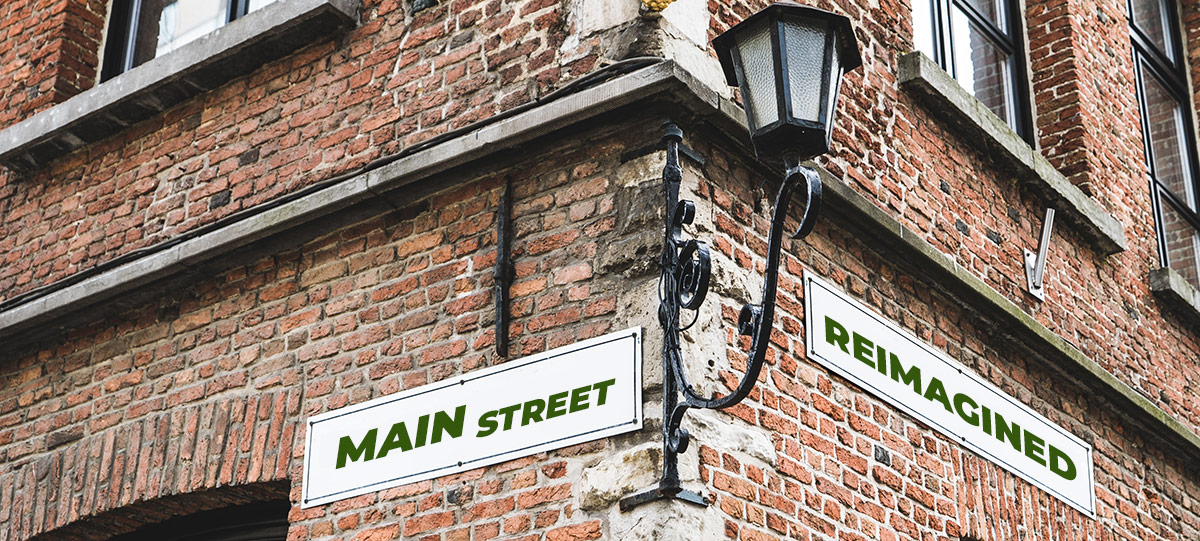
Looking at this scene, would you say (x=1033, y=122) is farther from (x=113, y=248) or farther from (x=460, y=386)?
(x=113, y=248)

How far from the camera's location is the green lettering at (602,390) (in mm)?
4820

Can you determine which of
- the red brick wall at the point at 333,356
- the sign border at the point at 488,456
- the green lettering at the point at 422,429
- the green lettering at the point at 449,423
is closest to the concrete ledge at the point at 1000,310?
the red brick wall at the point at 333,356

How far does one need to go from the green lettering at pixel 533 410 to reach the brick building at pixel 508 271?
66mm

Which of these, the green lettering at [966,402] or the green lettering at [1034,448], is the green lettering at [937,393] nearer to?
the green lettering at [966,402]

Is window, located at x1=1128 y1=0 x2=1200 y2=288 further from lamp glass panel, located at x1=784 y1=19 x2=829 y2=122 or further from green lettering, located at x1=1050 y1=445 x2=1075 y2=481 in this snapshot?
lamp glass panel, located at x1=784 y1=19 x2=829 y2=122

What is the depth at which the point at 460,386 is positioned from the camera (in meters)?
5.16

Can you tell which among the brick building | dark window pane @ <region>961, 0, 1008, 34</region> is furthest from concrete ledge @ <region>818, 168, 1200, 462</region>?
dark window pane @ <region>961, 0, 1008, 34</region>

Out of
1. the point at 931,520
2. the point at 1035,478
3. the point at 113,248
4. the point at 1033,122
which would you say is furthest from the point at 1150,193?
the point at 113,248

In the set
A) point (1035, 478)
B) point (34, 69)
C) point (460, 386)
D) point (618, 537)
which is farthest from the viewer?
point (34, 69)

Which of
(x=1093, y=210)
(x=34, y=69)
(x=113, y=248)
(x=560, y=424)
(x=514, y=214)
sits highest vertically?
(x=34, y=69)

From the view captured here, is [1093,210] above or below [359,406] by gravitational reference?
above

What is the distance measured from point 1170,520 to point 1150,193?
199 centimetres

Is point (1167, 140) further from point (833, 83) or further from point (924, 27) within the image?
point (833, 83)

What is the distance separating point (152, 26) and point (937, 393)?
13.7ft
